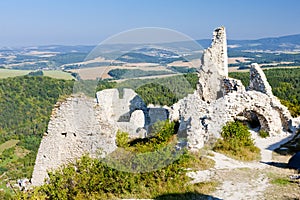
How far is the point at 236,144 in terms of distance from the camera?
32.3 feet

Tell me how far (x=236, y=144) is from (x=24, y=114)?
176ft

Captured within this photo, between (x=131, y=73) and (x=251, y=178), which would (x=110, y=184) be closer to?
(x=251, y=178)

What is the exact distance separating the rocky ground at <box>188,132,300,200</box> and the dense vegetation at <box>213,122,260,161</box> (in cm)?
32

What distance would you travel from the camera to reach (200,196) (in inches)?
257

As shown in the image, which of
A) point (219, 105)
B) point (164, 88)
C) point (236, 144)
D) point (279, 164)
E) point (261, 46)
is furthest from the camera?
point (261, 46)

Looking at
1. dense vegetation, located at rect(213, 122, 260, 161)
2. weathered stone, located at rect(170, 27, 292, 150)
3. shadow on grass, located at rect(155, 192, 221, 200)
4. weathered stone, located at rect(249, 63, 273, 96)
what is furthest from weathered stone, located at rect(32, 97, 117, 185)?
weathered stone, located at rect(249, 63, 273, 96)

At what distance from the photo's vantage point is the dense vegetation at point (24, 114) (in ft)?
160

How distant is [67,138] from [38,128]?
4858 cm

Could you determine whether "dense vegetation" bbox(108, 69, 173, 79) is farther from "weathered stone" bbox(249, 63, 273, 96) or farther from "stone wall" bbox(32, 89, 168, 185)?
"stone wall" bbox(32, 89, 168, 185)

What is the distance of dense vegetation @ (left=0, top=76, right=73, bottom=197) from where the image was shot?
160 ft

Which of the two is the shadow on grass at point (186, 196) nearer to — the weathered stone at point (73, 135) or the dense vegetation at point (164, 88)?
the weathered stone at point (73, 135)

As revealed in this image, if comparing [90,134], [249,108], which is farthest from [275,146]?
[90,134]

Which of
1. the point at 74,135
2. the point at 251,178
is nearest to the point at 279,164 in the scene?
the point at 251,178

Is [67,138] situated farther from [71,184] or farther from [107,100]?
[107,100]
